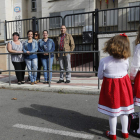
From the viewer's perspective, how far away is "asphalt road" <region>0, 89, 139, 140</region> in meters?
2.93

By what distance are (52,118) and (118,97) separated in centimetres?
155

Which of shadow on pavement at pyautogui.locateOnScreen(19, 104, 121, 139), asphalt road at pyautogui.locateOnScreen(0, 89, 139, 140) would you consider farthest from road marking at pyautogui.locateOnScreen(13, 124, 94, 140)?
shadow on pavement at pyautogui.locateOnScreen(19, 104, 121, 139)

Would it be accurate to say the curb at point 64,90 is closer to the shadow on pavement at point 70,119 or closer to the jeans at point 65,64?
the jeans at point 65,64

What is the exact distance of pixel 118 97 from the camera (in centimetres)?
262

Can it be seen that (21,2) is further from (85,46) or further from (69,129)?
(69,129)

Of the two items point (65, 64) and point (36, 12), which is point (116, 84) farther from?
point (36, 12)

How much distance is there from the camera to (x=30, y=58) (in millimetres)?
6582

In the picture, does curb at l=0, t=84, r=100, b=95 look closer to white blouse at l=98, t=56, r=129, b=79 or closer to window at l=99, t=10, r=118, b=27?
white blouse at l=98, t=56, r=129, b=79

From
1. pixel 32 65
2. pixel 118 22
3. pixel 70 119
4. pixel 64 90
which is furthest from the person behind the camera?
pixel 118 22

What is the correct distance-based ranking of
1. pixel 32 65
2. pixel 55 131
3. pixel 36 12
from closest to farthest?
pixel 55 131, pixel 32 65, pixel 36 12

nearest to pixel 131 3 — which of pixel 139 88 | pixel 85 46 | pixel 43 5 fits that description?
pixel 43 5

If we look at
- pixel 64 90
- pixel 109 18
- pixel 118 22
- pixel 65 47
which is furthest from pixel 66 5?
pixel 64 90

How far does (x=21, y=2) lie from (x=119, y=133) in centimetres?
2250

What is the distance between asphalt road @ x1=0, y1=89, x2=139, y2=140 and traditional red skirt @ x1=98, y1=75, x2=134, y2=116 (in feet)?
1.51
